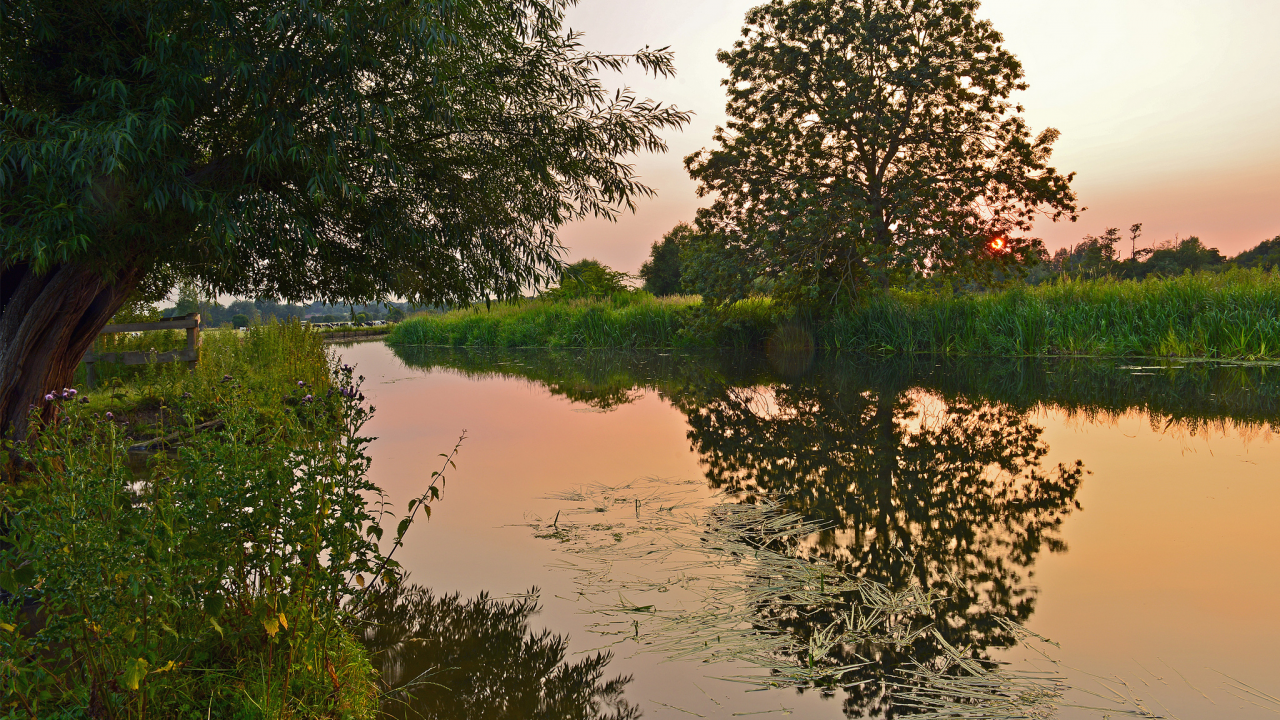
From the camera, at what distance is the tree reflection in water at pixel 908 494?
118 inches

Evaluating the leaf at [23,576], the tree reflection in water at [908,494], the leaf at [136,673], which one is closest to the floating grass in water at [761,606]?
the tree reflection in water at [908,494]

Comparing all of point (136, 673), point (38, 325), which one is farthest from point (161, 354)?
point (136, 673)

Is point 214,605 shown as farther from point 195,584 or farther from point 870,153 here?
point 870,153

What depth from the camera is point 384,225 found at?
19.5 feet

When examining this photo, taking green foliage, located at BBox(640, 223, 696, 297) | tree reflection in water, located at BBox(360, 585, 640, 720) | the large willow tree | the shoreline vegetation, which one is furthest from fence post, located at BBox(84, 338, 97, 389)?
green foliage, located at BBox(640, 223, 696, 297)

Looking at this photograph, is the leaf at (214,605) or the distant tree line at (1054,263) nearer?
the leaf at (214,605)

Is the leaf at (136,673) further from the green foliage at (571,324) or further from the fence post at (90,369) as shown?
the green foliage at (571,324)

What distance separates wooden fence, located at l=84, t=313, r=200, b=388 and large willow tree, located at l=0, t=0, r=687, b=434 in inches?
142

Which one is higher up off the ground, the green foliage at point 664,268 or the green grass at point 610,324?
the green foliage at point 664,268

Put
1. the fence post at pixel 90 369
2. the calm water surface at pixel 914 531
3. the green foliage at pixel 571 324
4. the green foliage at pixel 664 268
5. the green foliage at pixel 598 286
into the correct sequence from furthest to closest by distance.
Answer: the green foliage at pixel 664 268, the green foliage at pixel 598 286, the green foliage at pixel 571 324, the fence post at pixel 90 369, the calm water surface at pixel 914 531

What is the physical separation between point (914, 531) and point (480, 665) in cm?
283

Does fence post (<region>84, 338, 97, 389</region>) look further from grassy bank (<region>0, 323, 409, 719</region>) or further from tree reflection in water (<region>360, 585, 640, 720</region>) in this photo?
tree reflection in water (<region>360, 585, 640, 720</region>)

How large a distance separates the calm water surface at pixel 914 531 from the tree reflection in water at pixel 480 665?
0.5 inches

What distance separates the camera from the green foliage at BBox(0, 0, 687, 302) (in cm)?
444
